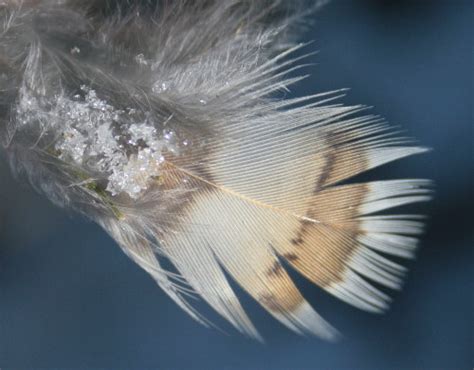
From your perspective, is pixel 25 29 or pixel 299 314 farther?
pixel 299 314

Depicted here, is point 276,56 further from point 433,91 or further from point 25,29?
point 25,29

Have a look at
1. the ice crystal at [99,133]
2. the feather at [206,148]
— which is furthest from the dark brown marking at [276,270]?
the ice crystal at [99,133]

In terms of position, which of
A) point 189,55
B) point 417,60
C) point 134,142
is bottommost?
point 134,142

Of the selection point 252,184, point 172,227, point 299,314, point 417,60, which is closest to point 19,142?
point 172,227

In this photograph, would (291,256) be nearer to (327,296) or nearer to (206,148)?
(327,296)

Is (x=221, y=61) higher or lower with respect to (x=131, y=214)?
higher

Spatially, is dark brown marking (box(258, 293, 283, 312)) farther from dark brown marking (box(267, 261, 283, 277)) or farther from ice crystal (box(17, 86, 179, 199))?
ice crystal (box(17, 86, 179, 199))
